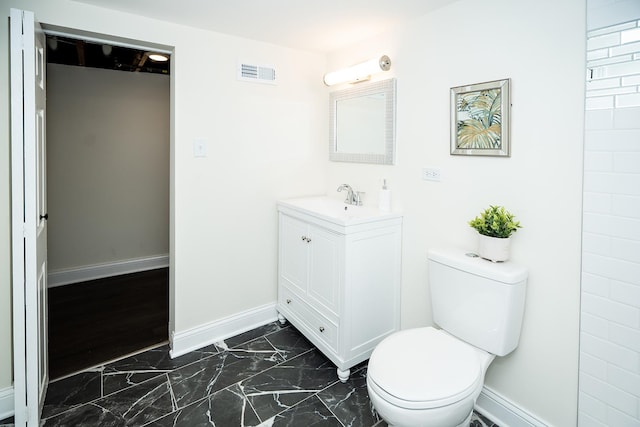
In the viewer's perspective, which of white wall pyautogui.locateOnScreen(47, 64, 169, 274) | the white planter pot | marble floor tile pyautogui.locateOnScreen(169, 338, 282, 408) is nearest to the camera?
the white planter pot

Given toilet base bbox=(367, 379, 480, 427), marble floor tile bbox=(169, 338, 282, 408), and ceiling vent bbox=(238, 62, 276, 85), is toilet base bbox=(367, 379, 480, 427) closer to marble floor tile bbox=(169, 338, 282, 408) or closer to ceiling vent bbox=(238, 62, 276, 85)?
marble floor tile bbox=(169, 338, 282, 408)

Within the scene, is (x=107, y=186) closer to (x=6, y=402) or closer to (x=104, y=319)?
(x=104, y=319)

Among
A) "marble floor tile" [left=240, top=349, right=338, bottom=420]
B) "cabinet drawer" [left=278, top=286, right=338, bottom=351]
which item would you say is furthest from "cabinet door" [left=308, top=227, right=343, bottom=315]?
"marble floor tile" [left=240, top=349, right=338, bottom=420]

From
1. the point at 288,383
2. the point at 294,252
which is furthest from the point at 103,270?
the point at 288,383

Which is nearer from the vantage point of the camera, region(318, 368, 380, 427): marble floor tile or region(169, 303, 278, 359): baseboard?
region(318, 368, 380, 427): marble floor tile

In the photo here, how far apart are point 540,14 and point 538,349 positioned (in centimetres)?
152

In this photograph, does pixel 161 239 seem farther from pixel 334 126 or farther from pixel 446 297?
pixel 446 297

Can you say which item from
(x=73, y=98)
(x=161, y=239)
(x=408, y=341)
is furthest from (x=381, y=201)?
(x=73, y=98)

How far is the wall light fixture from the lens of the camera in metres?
2.25

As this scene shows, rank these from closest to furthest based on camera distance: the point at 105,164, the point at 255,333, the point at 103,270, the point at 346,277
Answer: the point at 346,277
the point at 255,333
the point at 105,164
the point at 103,270

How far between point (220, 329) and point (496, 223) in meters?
1.99

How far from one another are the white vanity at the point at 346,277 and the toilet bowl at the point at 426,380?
50 centimetres

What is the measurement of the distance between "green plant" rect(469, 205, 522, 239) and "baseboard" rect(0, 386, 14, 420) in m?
2.54

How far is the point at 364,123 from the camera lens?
2.55 m
